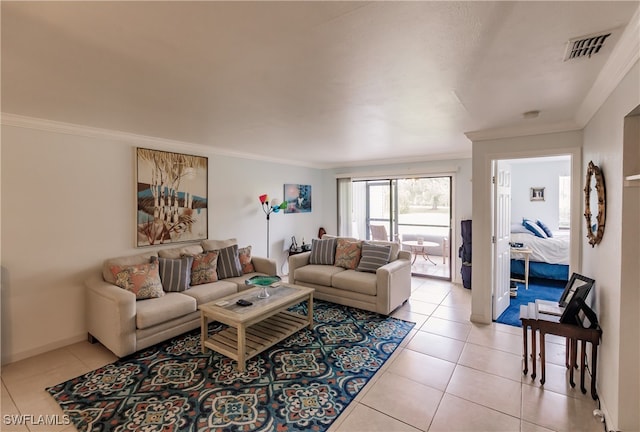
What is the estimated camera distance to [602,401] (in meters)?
2.11

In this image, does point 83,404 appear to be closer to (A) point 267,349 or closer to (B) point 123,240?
(A) point 267,349

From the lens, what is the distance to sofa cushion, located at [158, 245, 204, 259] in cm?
377

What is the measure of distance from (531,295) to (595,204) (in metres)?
2.95

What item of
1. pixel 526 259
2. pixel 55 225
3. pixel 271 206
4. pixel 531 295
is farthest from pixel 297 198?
pixel 531 295

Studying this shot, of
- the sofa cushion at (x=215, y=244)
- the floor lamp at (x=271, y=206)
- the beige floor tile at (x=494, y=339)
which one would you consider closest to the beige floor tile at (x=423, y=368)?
the beige floor tile at (x=494, y=339)

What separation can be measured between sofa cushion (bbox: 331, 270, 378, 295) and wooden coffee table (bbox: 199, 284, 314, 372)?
731 millimetres

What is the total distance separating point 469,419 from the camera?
2.05 metres

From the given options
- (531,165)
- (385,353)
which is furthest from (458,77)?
(531,165)

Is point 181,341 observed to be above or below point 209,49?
below

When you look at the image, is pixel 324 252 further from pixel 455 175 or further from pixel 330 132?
pixel 455 175

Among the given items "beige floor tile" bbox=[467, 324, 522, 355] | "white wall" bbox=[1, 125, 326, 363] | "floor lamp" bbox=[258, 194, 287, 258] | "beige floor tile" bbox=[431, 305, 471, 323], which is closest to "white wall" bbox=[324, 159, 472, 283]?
"beige floor tile" bbox=[431, 305, 471, 323]

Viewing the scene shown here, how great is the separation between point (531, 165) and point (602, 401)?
582cm

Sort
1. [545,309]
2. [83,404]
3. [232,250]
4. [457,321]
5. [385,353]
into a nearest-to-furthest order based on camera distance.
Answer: [83,404] → [545,309] → [385,353] → [457,321] → [232,250]

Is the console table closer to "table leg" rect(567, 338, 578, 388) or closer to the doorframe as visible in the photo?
"table leg" rect(567, 338, 578, 388)
